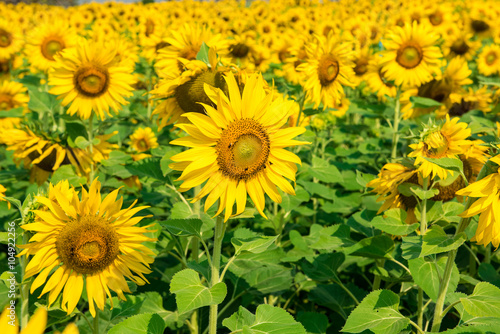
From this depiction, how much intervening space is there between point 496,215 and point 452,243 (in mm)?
206

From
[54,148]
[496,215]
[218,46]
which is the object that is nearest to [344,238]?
[496,215]

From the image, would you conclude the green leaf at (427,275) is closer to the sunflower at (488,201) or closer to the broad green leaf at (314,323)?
the sunflower at (488,201)

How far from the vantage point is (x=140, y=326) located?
5.94 feet

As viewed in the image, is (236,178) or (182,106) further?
(182,106)

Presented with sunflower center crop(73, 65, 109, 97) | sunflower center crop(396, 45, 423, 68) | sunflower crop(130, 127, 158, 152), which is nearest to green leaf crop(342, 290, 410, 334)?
sunflower center crop(73, 65, 109, 97)

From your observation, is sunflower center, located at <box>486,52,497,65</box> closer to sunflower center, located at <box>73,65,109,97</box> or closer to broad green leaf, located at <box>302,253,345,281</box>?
broad green leaf, located at <box>302,253,345,281</box>

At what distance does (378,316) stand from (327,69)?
6.54ft

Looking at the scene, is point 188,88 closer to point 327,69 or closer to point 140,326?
point 140,326

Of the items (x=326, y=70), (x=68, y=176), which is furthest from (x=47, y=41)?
(x=326, y=70)

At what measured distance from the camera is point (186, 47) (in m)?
2.98

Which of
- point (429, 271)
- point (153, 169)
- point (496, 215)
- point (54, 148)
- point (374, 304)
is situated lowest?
point (374, 304)

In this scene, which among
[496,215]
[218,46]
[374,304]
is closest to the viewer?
[496,215]

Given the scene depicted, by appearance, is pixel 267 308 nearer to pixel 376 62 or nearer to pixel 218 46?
pixel 218 46

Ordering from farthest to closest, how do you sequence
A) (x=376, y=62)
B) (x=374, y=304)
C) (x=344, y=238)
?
(x=376, y=62) → (x=344, y=238) → (x=374, y=304)
